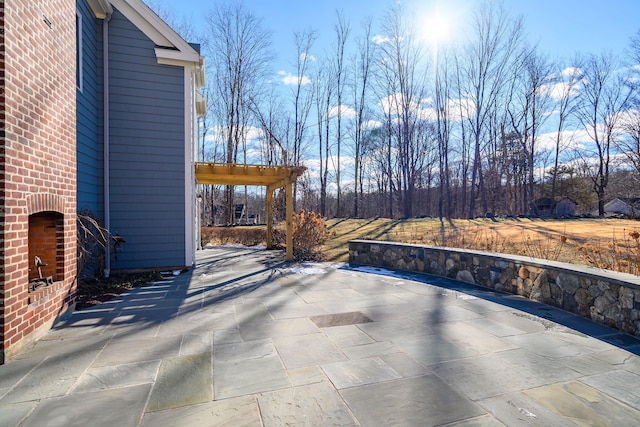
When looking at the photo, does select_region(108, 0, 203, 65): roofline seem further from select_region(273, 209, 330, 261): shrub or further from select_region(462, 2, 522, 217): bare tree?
select_region(462, 2, 522, 217): bare tree

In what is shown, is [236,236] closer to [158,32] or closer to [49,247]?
[158,32]

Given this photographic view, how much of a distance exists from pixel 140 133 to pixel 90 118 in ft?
3.06

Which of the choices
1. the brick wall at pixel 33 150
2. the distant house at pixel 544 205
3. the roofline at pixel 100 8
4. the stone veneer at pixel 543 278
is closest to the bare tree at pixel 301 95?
the roofline at pixel 100 8

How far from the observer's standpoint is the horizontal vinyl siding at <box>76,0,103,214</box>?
18.8 feet

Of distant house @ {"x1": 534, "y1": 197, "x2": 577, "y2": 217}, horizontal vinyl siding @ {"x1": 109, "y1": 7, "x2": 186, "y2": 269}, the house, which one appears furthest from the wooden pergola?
distant house @ {"x1": 534, "y1": 197, "x2": 577, "y2": 217}

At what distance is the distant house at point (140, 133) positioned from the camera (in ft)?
21.7

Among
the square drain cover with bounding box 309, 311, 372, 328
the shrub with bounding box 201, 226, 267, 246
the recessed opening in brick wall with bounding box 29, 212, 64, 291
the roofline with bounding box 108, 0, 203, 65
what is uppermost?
the roofline with bounding box 108, 0, 203, 65

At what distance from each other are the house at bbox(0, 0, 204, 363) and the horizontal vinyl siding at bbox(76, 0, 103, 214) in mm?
21

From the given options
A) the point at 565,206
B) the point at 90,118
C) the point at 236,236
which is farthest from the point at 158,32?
the point at 565,206

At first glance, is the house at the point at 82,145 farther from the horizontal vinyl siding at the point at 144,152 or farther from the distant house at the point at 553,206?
the distant house at the point at 553,206

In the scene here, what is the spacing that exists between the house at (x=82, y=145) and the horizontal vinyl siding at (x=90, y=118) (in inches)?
0.8

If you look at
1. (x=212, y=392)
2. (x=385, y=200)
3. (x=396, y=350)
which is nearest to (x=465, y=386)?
(x=396, y=350)

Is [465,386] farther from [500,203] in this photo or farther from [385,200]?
[500,203]

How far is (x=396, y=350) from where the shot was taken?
3055 mm
